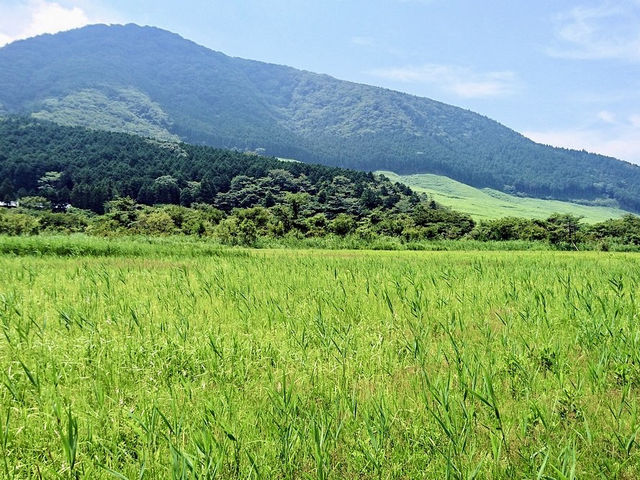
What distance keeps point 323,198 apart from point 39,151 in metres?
98.1

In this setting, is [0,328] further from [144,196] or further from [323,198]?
[144,196]

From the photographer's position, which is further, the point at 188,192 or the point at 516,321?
the point at 188,192

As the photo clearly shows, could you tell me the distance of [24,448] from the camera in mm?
2273

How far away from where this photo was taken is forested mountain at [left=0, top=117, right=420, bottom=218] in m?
87.4

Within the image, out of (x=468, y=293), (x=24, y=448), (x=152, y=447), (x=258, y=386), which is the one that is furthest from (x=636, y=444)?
(x=468, y=293)

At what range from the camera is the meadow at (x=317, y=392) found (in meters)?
2.12

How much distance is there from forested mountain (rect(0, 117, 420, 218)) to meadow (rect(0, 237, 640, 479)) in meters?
74.2

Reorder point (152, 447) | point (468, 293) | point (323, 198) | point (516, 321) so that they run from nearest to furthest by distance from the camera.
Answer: point (152, 447)
point (516, 321)
point (468, 293)
point (323, 198)

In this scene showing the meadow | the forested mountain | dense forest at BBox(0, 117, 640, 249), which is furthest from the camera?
the forested mountain

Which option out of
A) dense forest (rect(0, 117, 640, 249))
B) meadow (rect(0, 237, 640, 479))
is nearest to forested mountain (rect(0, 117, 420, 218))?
dense forest (rect(0, 117, 640, 249))

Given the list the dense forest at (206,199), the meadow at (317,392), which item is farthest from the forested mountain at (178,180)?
the meadow at (317,392)

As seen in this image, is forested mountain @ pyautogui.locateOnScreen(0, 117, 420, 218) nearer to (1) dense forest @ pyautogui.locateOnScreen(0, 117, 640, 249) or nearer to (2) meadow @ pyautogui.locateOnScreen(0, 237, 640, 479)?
(1) dense forest @ pyautogui.locateOnScreen(0, 117, 640, 249)

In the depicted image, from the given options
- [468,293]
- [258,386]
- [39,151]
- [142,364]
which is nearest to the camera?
[258,386]

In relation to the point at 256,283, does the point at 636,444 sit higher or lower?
higher
